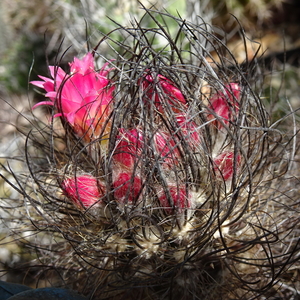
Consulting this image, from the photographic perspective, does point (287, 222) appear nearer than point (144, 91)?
No

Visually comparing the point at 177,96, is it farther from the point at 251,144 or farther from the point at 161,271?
the point at 161,271

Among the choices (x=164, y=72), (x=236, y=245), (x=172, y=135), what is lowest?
(x=236, y=245)

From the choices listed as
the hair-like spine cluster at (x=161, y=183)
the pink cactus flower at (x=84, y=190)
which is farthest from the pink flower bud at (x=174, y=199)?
the pink cactus flower at (x=84, y=190)

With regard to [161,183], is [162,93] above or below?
above

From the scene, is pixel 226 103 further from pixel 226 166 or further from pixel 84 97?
pixel 84 97

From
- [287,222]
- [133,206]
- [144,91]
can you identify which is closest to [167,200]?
[133,206]

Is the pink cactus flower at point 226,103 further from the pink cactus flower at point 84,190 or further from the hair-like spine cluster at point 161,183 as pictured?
the pink cactus flower at point 84,190

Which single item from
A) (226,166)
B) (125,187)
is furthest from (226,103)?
(125,187)
